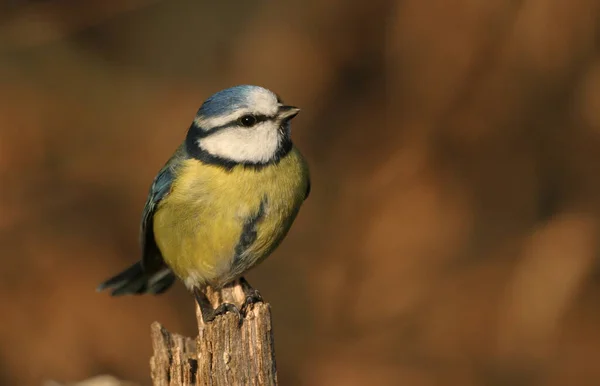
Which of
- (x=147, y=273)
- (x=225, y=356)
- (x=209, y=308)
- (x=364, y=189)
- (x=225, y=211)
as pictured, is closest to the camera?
(x=225, y=356)

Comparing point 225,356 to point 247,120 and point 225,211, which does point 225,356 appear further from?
point 247,120

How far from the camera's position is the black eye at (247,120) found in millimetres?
3629

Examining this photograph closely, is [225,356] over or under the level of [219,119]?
under

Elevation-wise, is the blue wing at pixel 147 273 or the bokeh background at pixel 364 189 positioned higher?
the bokeh background at pixel 364 189

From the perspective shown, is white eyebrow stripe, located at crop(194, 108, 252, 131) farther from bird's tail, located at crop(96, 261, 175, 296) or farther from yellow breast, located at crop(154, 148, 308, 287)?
bird's tail, located at crop(96, 261, 175, 296)

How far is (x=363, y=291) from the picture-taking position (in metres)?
6.33

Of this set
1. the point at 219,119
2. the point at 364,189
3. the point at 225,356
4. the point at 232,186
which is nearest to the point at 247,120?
the point at 219,119

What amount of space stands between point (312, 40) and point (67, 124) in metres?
2.21

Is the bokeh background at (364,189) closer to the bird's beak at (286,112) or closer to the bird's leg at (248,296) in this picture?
the bird's leg at (248,296)

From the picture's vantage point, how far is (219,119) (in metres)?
3.65

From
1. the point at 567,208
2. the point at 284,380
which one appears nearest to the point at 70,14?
the point at 284,380

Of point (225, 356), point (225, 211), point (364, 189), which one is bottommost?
point (225, 356)

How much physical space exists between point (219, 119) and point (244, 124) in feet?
0.38

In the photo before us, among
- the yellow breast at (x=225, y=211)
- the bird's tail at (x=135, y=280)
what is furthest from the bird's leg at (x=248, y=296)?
the bird's tail at (x=135, y=280)
